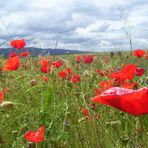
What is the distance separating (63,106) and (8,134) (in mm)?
511

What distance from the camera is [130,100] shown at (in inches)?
37.4

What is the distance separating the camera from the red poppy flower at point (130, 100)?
94cm

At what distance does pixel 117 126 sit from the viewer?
8.75 feet

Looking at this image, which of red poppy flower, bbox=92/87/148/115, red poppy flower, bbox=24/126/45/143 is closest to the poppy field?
red poppy flower, bbox=24/126/45/143

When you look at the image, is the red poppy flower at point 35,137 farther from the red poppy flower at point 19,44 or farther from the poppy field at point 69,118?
the red poppy flower at point 19,44

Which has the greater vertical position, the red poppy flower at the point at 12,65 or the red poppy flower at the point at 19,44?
the red poppy flower at the point at 19,44

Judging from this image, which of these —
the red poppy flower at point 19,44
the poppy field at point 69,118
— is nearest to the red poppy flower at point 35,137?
the poppy field at point 69,118

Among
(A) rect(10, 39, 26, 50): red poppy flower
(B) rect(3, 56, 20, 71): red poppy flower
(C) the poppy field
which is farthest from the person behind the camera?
(A) rect(10, 39, 26, 50): red poppy flower

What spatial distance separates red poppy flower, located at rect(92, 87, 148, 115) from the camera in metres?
0.94

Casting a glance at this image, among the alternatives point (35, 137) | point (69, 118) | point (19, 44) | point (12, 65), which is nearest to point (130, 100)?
point (35, 137)

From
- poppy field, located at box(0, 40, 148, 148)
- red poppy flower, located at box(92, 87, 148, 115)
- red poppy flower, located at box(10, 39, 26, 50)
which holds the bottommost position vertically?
poppy field, located at box(0, 40, 148, 148)

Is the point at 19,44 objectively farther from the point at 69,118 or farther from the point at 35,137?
the point at 35,137

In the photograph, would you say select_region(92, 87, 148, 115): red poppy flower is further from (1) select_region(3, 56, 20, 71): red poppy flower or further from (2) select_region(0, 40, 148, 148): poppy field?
(1) select_region(3, 56, 20, 71): red poppy flower

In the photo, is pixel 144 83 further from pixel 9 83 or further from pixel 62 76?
pixel 9 83
